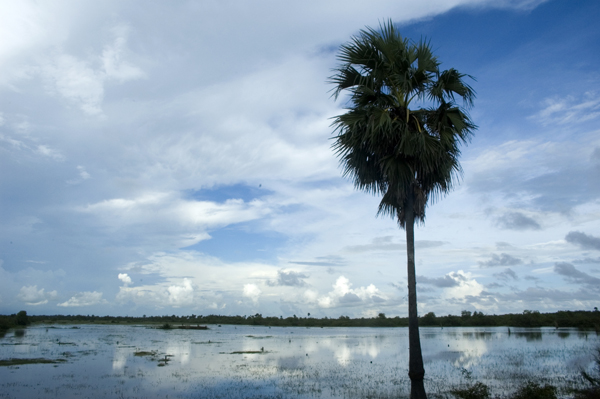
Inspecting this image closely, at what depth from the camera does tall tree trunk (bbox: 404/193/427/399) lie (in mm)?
11953

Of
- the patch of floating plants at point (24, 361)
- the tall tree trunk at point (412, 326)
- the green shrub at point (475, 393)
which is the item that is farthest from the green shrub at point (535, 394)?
the patch of floating plants at point (24, 361)

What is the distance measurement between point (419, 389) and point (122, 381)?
15090 millimetres

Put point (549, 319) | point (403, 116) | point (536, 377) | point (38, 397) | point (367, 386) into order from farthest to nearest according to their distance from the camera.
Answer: point (549, 319)
point (536, 377)
point (367, 386)
point (38, 397)
point (403, 116)

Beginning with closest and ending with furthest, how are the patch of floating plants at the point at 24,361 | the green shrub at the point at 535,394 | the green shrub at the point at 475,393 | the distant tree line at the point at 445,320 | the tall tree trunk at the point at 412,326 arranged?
the tall tree trunk at the point at 412,326
the green shrub at the point at 535,394
the green shrub at the point at 475,393
the patch of floating plants at the point at 24,361
the distant tree line at the point at 445,320

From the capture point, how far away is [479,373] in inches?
824

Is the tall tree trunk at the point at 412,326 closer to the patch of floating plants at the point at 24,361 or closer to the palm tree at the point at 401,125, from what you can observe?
the palm tree at the point at 401,125

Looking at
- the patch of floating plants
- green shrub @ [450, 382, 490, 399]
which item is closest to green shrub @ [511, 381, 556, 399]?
green shrub @ [450, 382, 490, 399]

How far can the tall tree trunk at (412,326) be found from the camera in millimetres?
11953

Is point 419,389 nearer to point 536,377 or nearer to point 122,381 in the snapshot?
point 536,377

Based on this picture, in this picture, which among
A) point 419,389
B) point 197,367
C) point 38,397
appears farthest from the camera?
point 197,367

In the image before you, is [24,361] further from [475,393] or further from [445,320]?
[445,320]

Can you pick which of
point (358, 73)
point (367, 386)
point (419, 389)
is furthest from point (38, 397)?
point (358, 73)

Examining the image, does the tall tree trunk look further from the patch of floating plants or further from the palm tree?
the patch of floating plants

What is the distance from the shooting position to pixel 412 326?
1230 centimetres
